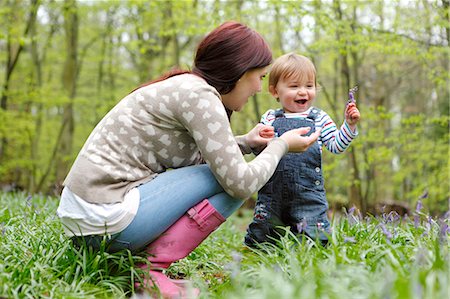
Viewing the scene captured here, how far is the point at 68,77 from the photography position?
11359 millimetres

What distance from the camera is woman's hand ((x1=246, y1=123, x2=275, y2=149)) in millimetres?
2750

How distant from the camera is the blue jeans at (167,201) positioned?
229 centimetres

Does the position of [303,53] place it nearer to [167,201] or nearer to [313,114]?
[313,114]

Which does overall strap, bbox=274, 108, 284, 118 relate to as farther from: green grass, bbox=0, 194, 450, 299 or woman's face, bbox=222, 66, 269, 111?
green grass, bbox=0, 194, 450, 299

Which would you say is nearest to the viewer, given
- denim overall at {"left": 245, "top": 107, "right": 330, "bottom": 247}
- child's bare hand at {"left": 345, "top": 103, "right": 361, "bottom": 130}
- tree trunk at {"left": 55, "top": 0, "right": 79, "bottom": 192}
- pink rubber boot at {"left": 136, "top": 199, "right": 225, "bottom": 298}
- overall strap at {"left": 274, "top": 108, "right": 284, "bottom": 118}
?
pink rubber boot at {"left": 136, "top": 199, "right": 225, "bottom": 298}

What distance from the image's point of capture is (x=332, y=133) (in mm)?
2928

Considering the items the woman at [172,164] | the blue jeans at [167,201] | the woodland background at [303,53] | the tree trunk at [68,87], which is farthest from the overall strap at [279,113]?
the tree trunk at [68,87]

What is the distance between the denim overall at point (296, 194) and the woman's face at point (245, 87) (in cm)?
→ 46

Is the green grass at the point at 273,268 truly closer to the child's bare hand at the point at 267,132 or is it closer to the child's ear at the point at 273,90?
the child's bare hand at the point at 267,132

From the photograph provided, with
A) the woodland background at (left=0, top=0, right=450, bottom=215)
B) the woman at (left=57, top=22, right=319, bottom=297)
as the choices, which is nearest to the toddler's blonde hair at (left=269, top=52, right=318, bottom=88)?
the woman at (left=57, top=22, right=319, bottom=297)

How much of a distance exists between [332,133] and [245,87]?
0.69 m

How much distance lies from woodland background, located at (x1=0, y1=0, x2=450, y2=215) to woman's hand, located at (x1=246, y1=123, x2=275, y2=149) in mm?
539

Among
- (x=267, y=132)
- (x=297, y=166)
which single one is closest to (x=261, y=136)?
(x=267, y=132)

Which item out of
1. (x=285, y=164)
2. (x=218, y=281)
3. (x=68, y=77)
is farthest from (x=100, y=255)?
(x=68, y=77)
